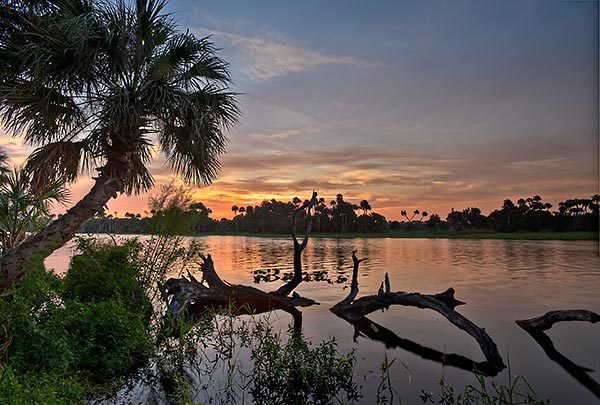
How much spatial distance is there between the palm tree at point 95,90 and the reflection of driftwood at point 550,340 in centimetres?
1010

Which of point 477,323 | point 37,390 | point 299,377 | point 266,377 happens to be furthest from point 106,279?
point 477,323

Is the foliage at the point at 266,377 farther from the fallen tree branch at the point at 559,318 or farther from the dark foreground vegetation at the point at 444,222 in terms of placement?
the dark foreground vegetation at the point at 444,222

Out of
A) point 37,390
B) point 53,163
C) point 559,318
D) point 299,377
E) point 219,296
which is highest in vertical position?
point 53,163

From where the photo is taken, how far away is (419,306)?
38.8ft

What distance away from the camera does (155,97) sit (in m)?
10.3

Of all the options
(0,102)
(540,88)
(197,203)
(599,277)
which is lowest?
(599,277)

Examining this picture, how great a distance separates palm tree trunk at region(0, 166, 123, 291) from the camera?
31.5 feet

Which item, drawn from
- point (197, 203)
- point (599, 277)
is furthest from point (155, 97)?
point (599, 277)

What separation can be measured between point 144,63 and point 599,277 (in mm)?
26425

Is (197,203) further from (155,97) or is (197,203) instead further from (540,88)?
(540,88)

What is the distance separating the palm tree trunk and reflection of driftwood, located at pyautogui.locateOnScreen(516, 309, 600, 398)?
11617 millimetres

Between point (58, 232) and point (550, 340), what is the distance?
1331cm

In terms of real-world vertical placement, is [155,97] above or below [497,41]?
below

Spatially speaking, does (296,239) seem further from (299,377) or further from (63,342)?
(63,342)
